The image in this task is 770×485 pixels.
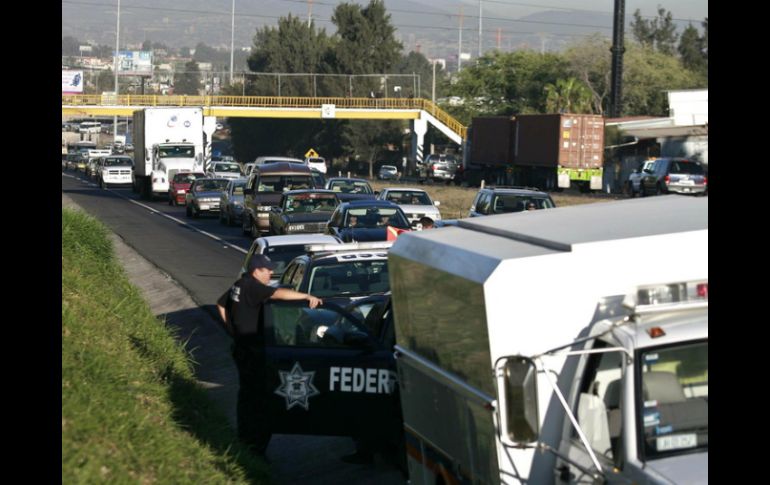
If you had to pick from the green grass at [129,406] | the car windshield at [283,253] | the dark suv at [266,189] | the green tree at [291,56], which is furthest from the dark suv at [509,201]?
the green tree at [291,56]

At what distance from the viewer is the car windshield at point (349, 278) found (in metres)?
13.4

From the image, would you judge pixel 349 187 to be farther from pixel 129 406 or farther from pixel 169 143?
pixel 129 406

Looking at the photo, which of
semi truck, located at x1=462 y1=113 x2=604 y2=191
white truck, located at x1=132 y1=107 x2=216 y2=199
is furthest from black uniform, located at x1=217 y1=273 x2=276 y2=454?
semi truck, located at x1=462 y1=113 x2=604 y2=191

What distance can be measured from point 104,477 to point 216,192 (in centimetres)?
4012

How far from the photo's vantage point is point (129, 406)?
7.62 metres

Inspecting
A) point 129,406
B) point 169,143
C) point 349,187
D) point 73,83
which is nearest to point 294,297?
point 129,406

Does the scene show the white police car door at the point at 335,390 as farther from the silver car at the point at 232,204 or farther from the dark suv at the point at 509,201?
the silver car at the point at 232,204

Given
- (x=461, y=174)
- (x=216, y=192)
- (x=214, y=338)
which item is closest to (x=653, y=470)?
(x=214, y=338)

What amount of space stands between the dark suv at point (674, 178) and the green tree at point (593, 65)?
49.3 metres

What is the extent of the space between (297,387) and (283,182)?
26790 mm

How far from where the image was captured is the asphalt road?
10430mm

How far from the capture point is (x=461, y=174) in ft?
256
